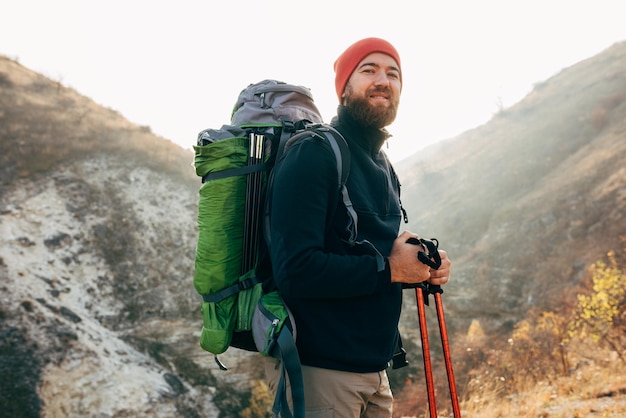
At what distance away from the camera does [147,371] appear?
9.81 metres

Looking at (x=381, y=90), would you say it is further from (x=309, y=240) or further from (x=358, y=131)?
(x=309, y=240)

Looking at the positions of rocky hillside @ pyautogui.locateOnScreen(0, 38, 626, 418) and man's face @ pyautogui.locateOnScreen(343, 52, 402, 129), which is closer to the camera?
man's face @ pyautogui.locateOnScreen(343, 52, 402, 129)

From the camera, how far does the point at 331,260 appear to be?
171 cm

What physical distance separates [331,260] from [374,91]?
38.3 inches

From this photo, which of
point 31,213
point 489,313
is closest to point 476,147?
point 489,313

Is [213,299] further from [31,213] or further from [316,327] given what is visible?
[31,213]

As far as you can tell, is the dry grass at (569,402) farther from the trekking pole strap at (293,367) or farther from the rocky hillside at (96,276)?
the rocky hillside at (96,276)

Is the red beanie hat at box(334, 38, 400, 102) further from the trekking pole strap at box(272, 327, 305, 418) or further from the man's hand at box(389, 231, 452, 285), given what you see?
the trekking pole strap at box(272, 327, 305, 418)

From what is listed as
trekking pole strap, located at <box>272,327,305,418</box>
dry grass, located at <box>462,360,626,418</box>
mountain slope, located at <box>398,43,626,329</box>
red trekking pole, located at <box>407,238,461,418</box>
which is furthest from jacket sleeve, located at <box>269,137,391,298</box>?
mountain slope, located at <box>398,43,626,329</box>

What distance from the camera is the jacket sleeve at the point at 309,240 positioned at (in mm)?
1686

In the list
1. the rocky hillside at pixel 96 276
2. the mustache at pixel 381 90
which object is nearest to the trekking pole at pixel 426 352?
the mustache at pixel 381 90

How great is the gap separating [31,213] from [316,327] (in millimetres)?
14414

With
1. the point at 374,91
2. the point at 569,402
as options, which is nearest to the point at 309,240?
the point at 374,91

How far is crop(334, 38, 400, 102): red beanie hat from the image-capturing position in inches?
90.7
